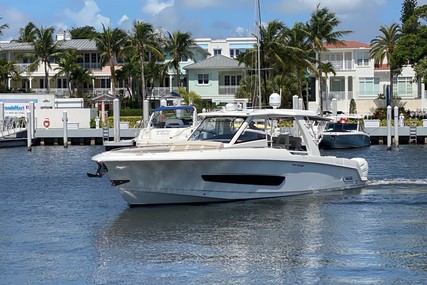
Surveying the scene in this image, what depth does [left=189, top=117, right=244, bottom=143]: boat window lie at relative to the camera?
84.7ft

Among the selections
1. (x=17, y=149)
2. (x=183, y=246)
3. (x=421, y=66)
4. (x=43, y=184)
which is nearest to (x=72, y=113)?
(x=17, y=149)

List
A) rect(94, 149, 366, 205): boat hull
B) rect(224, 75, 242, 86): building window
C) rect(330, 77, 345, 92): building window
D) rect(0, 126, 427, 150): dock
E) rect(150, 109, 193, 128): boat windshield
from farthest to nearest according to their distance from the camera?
rect(224, 75, 242, 86): building window < rect(330, 77, 345, 92): building window < rect(0, 126, 427, 150): dock < rect(150, 109, 193, 128): boat windshield < rect(94, 149, 366, 205): boat hull

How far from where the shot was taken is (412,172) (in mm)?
37406

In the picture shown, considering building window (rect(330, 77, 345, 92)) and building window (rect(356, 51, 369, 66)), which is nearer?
building window (rect(330, 77, 345, 92))

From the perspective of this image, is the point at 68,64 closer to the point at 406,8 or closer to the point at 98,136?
the point at 98,136

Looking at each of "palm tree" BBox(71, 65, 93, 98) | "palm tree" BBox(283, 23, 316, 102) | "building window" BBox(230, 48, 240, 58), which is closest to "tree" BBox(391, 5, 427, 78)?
"palm tree" BBox(283, 23, 316, 102)

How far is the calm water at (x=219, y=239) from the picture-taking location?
1734 centimetres

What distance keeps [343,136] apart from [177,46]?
39.5 meters

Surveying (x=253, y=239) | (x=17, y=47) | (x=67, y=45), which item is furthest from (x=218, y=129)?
(x=17, y=47)

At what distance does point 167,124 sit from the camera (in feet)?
148

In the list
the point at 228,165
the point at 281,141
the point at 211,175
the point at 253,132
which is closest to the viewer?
the point at 228,165

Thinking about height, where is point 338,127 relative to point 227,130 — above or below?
below

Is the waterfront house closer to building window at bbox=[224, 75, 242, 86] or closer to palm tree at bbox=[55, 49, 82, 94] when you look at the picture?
building window at bbox=[224, 75, 242, 86]

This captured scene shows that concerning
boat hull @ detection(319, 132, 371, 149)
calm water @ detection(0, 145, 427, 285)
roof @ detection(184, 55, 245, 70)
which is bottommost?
calm water @ detection(0, 145, 427, 285)
